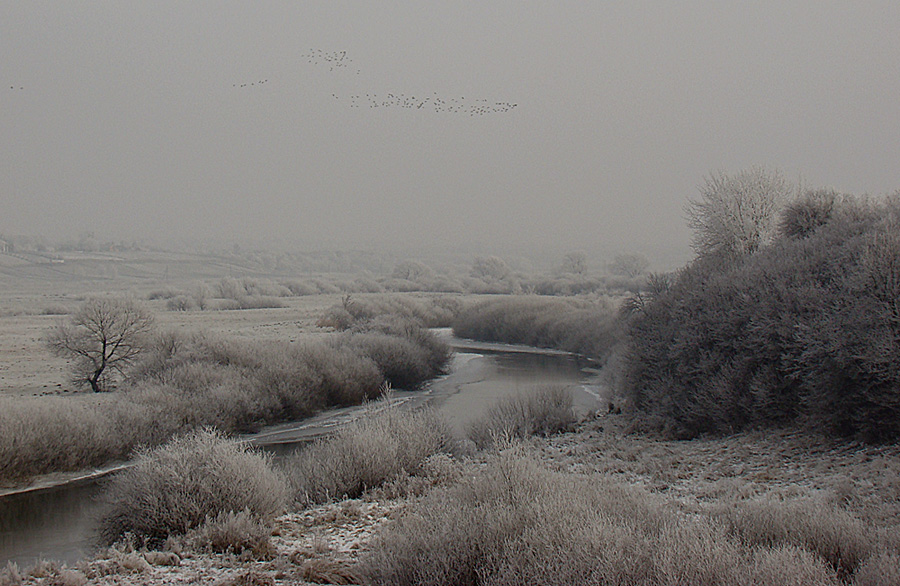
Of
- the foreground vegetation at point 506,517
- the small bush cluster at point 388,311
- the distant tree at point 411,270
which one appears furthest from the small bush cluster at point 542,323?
the distant tree at point 411,270

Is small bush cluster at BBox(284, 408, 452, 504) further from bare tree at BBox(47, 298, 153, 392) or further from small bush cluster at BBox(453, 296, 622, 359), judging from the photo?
small bush cluster at BBox(453, 296, 622, 359)

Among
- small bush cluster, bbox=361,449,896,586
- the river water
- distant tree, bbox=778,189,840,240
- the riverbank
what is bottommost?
the river water

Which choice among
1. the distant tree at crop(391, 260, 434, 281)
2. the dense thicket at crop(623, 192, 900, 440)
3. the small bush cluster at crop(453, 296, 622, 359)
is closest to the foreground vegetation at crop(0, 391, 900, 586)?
the dense thicket at crop(623, 192, 900, 440)

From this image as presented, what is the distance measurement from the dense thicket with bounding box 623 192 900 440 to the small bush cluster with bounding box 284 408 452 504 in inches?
292

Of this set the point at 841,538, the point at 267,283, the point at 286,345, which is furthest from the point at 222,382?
the point at 267,283

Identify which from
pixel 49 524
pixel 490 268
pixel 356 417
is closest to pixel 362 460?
pixel 49 524

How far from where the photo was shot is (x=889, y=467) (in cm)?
1045

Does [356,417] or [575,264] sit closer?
[356,417]

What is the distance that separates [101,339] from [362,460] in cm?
1880

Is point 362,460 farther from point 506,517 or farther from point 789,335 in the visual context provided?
point 789,335

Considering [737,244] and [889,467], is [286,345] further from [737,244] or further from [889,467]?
[889,467]

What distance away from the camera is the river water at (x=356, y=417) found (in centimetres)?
1237

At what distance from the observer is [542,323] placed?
184 feet

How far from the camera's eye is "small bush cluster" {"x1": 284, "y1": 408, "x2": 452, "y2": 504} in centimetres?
1187
